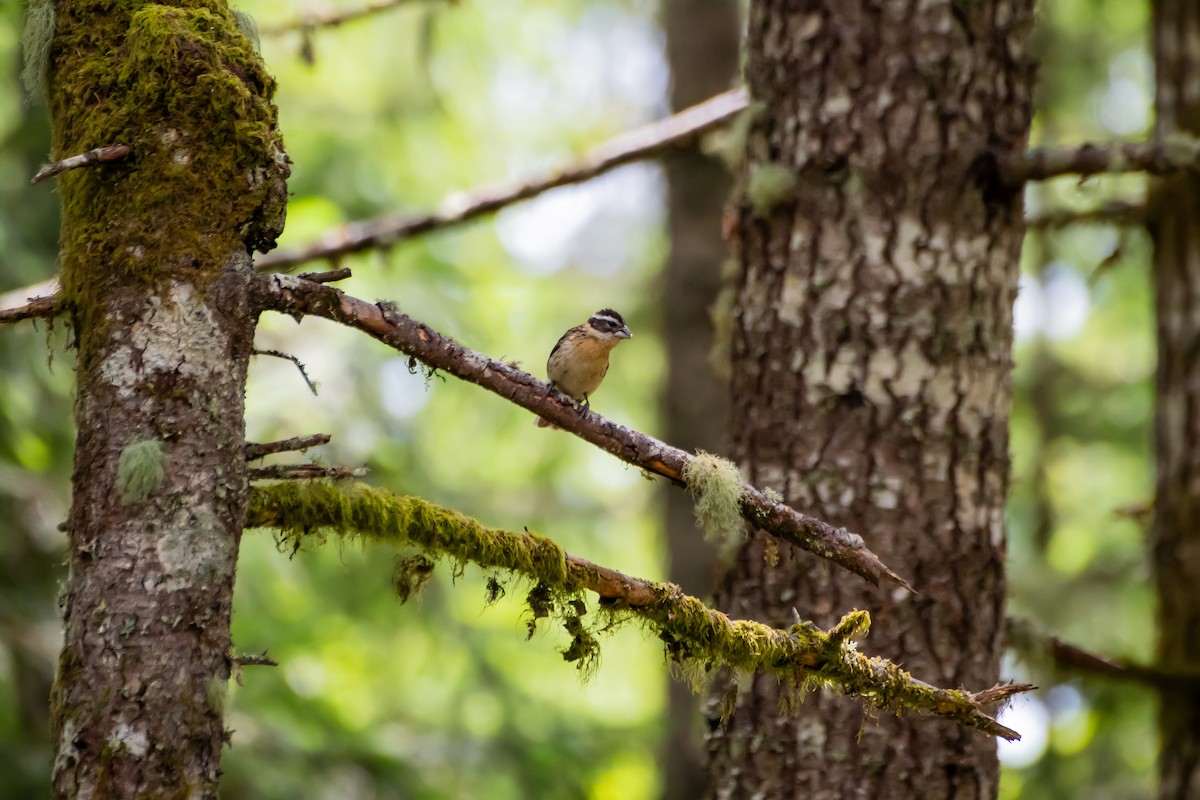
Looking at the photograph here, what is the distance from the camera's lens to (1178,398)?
5699 millimetres

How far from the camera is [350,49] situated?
34.3 ft

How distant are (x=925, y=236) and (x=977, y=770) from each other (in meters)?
1.77

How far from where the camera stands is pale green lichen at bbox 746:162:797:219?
4.00 m

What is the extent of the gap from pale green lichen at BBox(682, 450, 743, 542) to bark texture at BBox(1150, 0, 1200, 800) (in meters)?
3.65

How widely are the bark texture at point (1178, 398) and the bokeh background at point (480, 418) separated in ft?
0.78

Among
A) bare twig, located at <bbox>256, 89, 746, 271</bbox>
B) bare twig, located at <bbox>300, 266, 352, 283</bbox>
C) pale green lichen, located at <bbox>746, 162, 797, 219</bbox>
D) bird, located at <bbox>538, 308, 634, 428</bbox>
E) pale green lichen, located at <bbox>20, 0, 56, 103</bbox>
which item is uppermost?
bare twig, located at <bbox>256, 89, 746, 271</bbox>

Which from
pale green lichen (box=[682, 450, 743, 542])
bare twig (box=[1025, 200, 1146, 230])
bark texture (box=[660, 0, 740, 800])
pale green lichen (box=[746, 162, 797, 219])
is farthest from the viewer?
bark texture (box=[660, 0, 740, 800])

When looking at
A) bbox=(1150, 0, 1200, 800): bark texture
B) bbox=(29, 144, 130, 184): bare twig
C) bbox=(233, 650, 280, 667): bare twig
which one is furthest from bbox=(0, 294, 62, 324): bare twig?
bbox=(1150, 0, 1200, 800): bark texture

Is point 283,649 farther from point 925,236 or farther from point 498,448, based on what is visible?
point 925,236

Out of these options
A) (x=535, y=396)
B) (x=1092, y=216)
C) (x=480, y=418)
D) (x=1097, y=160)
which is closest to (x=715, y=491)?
(x=535, y=396)

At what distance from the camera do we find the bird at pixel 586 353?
518cm

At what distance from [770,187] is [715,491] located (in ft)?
5.46

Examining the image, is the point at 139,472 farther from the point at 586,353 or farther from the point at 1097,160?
the point at 1097,160

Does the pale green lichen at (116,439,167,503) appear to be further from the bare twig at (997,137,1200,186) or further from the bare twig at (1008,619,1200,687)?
the bare twig at (1008,619,1200,687)
